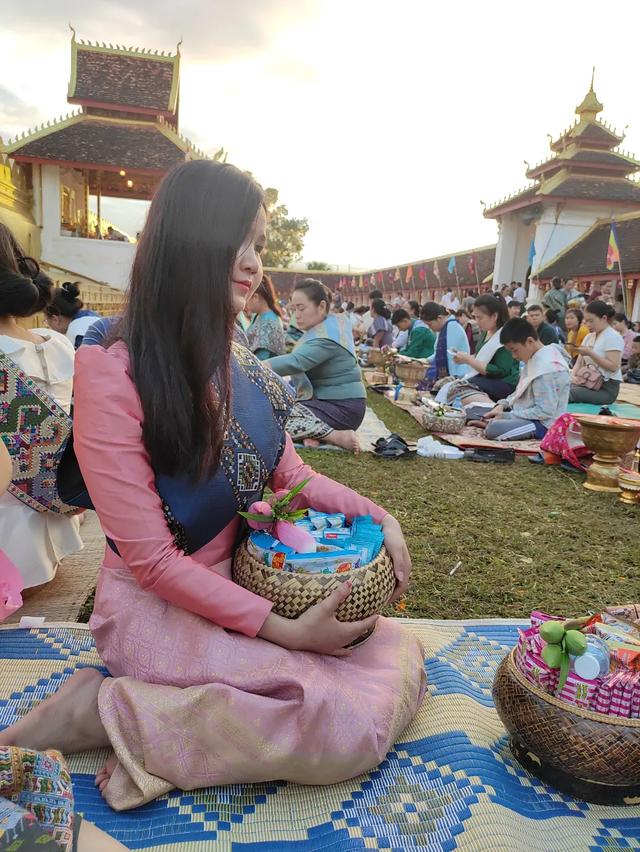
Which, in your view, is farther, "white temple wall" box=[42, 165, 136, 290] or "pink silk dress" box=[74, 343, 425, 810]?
"white temple wall" box=[42, 165, 136, 290]

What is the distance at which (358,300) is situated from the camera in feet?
135

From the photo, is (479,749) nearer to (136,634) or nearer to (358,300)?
(136,634)

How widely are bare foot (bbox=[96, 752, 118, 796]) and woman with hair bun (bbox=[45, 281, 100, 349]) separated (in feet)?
12.2

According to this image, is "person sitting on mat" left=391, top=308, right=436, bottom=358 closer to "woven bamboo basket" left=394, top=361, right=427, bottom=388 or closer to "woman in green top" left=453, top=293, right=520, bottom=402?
"woven bamboo basket" left=394, top=361, right=427, bottom=388

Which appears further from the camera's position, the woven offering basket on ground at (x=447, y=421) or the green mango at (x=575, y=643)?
the woven offering basket on ground at (x=447, y=421)

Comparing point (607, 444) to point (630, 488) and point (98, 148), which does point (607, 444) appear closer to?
point (630, 488)

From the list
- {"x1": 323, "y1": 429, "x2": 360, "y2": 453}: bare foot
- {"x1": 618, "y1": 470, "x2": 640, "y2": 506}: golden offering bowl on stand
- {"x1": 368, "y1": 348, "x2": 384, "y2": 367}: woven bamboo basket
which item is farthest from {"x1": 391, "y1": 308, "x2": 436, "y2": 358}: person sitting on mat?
{"x1": 618, "y1": 470, "x2": 640, "y2": 506}: golden offering bowl on stand

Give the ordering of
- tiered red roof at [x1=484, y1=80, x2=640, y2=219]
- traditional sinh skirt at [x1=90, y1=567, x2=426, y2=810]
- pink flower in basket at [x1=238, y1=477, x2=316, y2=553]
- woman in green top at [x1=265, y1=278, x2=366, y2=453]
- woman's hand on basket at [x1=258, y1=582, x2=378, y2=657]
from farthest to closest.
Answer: tiered red roof at [x1=484, y1=80, x2=640, y2=219] → woman in green top at [x1=265, y1=278, x2=366, y2=453] → pink flower in basket at [x1=238, y1=477, x2=316, y2=553] → woman's hand on basket at [x1=258, y1=582, x2=378, y2=657] → traditional sinh skirt at [x1=90, y1=567, x2=426, y2=810]

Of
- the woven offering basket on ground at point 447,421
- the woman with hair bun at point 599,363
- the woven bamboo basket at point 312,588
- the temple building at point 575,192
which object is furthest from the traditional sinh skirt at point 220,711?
the temple building at point 575,192

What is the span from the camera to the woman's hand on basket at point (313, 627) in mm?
1477

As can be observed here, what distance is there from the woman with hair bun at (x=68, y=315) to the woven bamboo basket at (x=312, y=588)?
11.9 ft

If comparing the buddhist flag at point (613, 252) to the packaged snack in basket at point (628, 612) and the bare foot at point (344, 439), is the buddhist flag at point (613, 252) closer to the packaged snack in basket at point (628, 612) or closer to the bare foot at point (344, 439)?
the bare foot at point (344, 439)

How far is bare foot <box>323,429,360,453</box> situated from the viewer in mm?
5410

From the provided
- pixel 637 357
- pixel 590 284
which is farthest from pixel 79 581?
pixel 590 284
